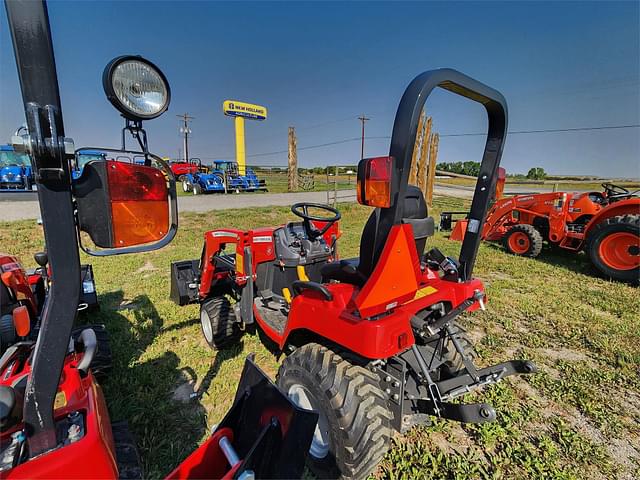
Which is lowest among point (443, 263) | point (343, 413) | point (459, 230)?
point (343, 413)

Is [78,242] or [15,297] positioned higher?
[78,242]

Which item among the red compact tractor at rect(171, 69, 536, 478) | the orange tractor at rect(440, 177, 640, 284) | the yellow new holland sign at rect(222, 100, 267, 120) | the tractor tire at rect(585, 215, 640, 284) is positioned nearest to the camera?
the red compact tractor at rect(171, 69, 536, 478)

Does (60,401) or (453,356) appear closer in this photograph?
(60,401)

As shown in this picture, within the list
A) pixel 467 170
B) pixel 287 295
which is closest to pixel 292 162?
pixel 287 295

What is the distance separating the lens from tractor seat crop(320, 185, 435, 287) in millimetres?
1694

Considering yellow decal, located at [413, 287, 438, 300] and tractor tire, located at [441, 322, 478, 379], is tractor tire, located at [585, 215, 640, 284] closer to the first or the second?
tractor tire, located at [441, 322, 478, 379]

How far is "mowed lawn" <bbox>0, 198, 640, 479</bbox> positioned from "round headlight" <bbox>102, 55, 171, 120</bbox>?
2.02m

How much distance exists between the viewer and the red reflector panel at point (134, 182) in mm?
939

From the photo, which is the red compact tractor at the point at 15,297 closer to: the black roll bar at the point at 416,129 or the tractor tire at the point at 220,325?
the tractor tire at the point at 220,325

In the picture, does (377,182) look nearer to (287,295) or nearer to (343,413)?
(343,413)

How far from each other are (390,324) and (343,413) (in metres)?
0.51

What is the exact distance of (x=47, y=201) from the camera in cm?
85

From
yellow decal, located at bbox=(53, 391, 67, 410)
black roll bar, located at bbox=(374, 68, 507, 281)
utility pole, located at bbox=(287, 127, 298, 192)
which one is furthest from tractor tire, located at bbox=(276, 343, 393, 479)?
utility pole, located at bbox=(287, 127, 298, 192)

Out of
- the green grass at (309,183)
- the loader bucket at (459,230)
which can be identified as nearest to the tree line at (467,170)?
the green grass at (309,183)
